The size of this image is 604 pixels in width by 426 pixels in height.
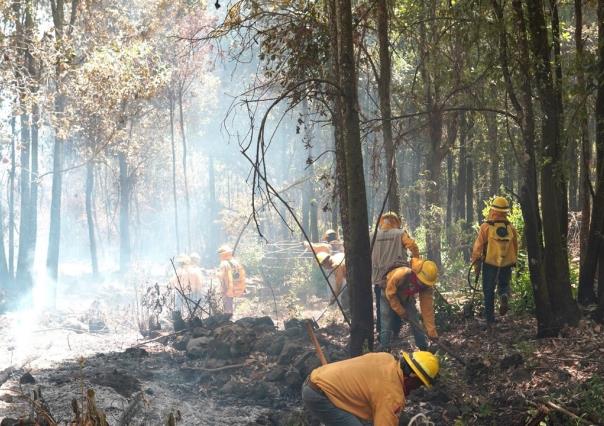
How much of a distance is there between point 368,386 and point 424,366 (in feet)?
1.56

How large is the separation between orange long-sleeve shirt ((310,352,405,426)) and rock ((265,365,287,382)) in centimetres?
370

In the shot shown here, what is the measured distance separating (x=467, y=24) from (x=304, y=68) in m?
2.27

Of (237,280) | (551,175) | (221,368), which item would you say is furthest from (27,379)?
(237,280)

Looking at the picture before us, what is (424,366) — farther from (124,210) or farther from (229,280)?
(124,210)

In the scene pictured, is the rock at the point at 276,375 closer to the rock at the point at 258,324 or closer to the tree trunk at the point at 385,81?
the rock at the point at 258,324

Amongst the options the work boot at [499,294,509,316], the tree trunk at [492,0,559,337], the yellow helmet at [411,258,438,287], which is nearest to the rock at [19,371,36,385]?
the yellow helmet at [411,258,438,287]

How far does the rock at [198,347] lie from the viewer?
1162 cm

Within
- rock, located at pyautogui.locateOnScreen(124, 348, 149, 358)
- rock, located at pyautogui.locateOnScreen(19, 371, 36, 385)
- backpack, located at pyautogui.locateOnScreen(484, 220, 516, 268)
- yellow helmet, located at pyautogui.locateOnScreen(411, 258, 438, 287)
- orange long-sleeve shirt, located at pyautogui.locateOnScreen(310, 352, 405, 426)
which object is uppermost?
backpack, located at pyautogui.locateOnScreen(484, 220, 516, 268)

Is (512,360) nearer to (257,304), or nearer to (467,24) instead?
(467,24)

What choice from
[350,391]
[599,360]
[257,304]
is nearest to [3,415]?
[350,391]

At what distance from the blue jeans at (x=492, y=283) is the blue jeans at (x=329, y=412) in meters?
5.41

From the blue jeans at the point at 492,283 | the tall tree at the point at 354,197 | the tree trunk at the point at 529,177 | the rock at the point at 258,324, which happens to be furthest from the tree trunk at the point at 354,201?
the rock at the point at 258,324

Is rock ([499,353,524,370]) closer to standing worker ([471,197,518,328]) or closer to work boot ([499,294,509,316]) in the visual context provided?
standing worker ([471,197,518,328])

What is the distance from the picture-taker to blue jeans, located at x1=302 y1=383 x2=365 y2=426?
234 inches
